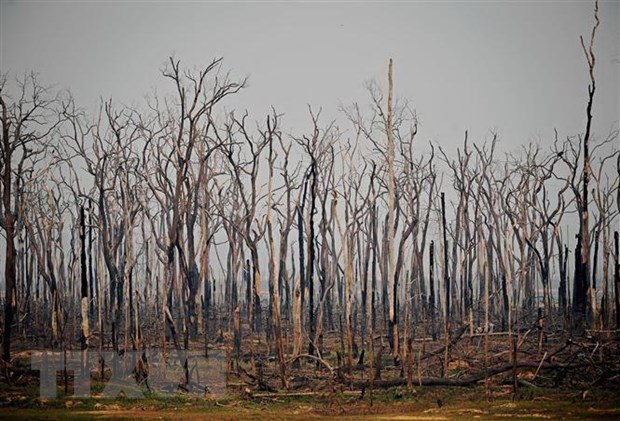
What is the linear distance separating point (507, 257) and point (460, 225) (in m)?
5.98

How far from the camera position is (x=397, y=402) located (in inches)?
687

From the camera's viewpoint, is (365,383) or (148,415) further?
(365,383)

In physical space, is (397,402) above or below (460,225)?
below

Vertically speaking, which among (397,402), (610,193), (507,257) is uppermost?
(610,193)

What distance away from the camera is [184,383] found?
19672mm

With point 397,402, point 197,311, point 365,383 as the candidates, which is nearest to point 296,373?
point 365,383

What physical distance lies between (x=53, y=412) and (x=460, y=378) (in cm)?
1039

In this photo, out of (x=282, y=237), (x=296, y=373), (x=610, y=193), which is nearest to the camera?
(x=296, y=373)

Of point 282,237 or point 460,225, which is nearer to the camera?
point 282,237

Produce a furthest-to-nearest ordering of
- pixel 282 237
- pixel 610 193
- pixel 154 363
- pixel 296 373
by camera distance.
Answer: pixel 282 237, pixel 610 193, pixel 154 363, pixel 296 373

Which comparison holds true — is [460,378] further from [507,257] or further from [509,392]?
[507,257]

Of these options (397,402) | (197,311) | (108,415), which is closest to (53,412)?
(108,415)

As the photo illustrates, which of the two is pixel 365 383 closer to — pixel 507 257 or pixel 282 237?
pixel 282 237

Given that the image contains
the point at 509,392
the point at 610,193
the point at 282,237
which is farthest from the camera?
the point at 282,237
